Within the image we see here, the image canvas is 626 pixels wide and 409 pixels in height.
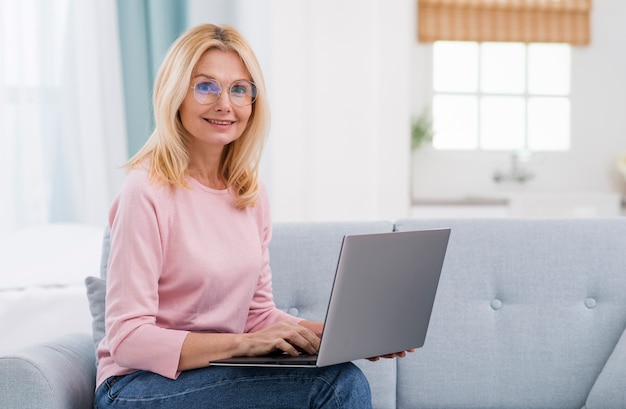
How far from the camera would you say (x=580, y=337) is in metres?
2.12

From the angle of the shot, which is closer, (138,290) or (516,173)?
(138,290)

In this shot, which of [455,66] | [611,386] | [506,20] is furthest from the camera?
[455,66]

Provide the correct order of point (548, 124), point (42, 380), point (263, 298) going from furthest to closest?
1. point (548, 124)
2. point (263, 298)
3. point (42, 380)

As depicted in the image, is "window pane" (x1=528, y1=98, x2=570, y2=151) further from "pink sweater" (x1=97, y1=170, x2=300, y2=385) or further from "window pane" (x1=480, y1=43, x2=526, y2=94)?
"pink sweater" (x1=97, y1=170, x2=300, y2=385)

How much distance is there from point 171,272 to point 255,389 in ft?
0.92

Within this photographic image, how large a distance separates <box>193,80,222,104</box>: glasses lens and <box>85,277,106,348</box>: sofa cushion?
505 millimetres

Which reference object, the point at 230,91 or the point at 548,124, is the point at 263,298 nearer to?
the point at 230,91

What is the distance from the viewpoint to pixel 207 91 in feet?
5.48

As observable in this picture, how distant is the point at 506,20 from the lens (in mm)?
5375

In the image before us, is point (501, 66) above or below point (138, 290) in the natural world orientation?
above

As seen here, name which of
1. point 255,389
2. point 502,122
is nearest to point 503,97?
point 502,122

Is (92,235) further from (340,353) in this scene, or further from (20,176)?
(340,353)

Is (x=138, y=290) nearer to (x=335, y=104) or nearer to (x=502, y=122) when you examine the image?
(x=335, y=104)

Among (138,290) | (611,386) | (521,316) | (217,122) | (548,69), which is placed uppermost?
(548,69)
